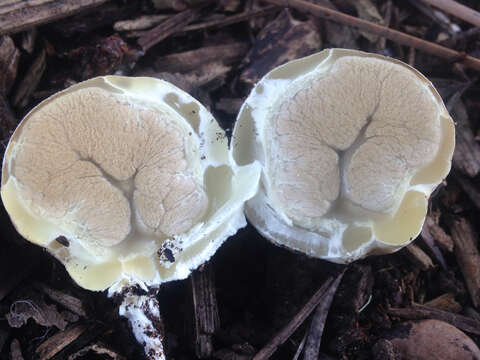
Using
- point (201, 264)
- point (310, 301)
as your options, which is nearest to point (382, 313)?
point (310, 301)

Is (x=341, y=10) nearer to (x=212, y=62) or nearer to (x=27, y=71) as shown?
(x=212, y=62)

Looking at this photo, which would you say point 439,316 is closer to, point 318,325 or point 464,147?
point 318,325

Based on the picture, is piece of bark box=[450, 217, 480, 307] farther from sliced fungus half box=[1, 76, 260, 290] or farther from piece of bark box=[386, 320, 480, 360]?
sliced fungus half box=[1, 76, 260, 290]

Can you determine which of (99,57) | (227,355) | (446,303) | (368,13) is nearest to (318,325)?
(227,355)

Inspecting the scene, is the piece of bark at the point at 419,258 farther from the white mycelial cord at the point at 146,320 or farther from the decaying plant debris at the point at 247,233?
the white mycelial cord at the point at 146,320

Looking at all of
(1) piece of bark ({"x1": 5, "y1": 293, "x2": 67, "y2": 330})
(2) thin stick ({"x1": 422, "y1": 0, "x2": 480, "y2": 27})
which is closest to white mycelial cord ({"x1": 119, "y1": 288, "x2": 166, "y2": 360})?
(1) piece of bark ({"x1": 5, "y1": 293, "x2": 67, "y2": 330})

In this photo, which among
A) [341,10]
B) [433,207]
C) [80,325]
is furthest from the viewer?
[341,10]
